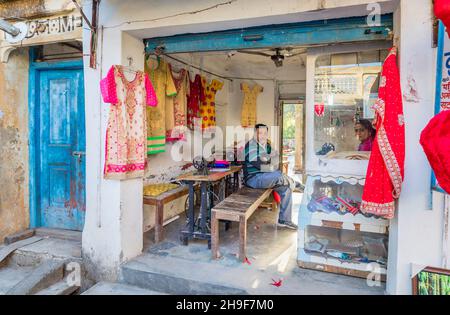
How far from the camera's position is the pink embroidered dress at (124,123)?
361 cm

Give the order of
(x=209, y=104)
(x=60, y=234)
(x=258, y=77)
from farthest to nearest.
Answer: (x=258, y=77) < (x=209, y=104) < (x=60, y=234)

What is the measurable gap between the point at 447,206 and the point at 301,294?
151 cm

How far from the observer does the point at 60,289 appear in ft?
12.6

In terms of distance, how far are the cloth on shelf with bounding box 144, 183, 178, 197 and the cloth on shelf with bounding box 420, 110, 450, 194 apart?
11.4 ft

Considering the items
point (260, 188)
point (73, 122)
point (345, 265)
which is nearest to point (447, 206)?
point (345, 265)

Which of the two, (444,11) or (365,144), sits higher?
(444,11)

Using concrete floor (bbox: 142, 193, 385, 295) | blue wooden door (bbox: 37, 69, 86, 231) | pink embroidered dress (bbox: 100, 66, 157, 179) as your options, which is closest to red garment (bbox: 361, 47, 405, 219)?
Result: concrete floor (bbox: 142, 193, 385, 295)

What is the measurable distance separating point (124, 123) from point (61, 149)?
1779mm

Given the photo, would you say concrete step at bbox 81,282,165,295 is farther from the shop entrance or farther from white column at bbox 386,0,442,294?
white column at bbox 386,0,442,294

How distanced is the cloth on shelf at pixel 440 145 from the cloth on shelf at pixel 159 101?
360cm

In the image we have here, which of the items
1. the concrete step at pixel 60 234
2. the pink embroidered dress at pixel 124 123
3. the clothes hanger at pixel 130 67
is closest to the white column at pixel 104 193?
the clothes hanger at pixel 130 67

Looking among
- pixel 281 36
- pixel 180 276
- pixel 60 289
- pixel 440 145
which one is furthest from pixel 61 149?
pixel 440 145

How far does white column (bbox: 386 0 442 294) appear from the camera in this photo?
2.71 metres

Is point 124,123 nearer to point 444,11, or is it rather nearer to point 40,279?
point 40,279
